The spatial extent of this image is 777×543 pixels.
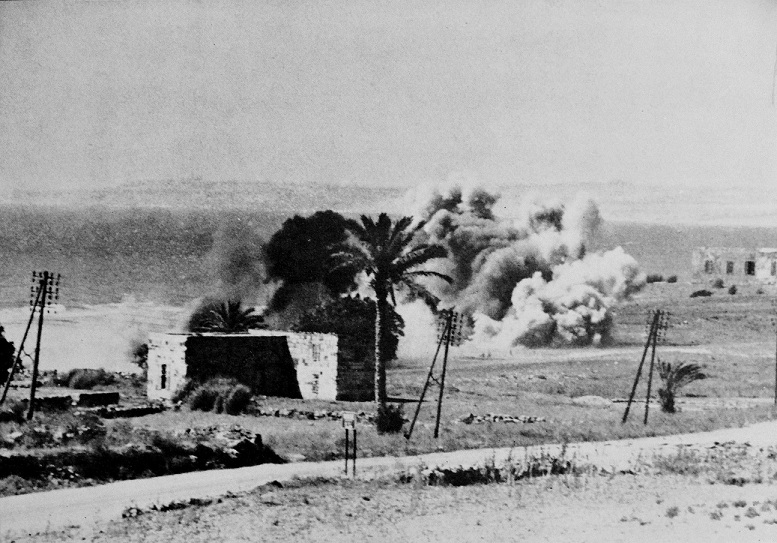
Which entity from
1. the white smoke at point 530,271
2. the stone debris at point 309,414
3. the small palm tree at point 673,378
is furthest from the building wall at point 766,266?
the stone debris at point 309,414

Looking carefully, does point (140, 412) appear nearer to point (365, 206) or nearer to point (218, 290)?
point (218, 290)

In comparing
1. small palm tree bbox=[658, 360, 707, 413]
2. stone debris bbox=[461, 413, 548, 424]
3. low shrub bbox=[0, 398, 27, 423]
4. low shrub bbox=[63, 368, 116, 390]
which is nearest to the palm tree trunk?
stone debris bbox=[461, 413, 548, 424]

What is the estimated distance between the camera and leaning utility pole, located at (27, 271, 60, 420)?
1271 cm

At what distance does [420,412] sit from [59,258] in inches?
211

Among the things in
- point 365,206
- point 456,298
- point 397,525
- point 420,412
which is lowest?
point 397,525

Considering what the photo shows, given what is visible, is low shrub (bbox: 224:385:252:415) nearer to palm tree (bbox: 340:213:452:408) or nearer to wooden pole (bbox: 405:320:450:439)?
palm tree (bbox: 340:213:452:408)

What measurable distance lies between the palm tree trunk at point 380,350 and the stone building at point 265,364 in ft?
2.05

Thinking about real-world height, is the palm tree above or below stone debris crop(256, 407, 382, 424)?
above

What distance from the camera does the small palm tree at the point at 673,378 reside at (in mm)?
14633

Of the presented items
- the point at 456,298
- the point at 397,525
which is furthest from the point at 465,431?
the point at 397,525

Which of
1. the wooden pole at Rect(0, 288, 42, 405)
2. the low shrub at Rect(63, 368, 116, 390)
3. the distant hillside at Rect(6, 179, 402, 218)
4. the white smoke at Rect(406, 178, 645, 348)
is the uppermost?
the distant hillside at Rect(6, 179, 402, 218)

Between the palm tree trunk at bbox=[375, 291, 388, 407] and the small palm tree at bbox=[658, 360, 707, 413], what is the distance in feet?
13.2

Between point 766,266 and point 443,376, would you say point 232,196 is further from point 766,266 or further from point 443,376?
point 766,266

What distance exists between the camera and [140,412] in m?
13.8
